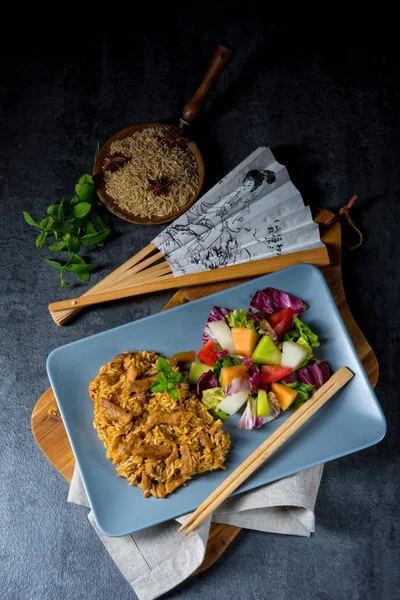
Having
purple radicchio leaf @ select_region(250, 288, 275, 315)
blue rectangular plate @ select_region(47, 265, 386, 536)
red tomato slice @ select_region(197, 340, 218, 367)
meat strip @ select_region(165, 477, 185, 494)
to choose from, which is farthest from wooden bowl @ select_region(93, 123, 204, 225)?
meat strip @ select_region(165, 477, 185, 494)

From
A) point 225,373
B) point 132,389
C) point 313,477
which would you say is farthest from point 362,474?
point 132,389

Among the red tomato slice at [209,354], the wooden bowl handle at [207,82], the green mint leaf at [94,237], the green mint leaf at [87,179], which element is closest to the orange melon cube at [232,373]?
the red tomato slice at [209,354]

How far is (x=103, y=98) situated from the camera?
402 cm

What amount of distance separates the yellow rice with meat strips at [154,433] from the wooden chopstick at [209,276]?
46 centimetres

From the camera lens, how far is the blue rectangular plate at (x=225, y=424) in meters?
3.41

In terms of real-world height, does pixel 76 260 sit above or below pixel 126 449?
above

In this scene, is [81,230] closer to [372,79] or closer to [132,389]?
[132,389]

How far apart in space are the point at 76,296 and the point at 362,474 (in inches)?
77.9

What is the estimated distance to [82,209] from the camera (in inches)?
144

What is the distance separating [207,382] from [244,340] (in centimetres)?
29

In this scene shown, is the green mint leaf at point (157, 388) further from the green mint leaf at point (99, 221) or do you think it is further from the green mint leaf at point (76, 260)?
the green mint leaf at point (99, 221)

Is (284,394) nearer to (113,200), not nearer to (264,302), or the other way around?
(264,302)

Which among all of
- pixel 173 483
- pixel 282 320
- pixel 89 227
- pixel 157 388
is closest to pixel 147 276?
pixel 89 227

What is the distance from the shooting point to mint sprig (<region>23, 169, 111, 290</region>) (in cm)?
366
